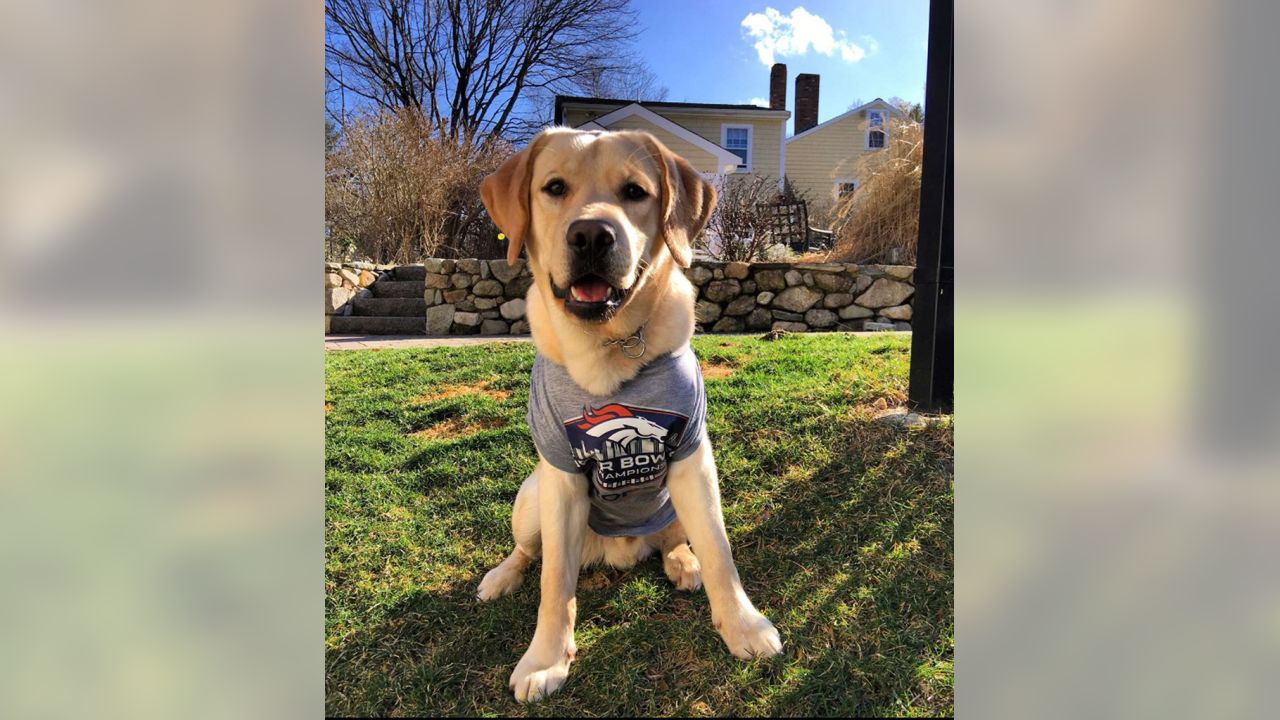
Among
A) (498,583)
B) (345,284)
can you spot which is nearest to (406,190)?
(345,284)

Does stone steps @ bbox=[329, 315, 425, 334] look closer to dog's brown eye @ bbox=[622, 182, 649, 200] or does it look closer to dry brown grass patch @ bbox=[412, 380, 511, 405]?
dry brown grass patch @ bbox=[412, 380, 511, 405]

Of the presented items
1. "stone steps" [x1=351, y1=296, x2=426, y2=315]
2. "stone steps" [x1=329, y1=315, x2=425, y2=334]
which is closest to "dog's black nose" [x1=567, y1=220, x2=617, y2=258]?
"stone steps" [x1=329, y1=315, x2=425, y2=334]

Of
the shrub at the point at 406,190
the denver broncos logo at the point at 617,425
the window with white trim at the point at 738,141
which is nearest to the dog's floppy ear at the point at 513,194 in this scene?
the denver broncos logo at the point at 617,425

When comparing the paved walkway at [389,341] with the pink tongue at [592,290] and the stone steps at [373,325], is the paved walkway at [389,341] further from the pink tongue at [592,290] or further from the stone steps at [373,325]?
the pink tongue at [592,290]

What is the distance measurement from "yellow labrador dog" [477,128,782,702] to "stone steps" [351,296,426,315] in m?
3.67

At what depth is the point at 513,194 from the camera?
1782 mm

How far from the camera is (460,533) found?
7.80 feet

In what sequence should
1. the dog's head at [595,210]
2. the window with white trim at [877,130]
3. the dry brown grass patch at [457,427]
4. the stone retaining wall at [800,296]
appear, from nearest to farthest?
1. the dog's head at [595,210]
2. the dry brown grass patch at [457,427]
3. the stone retaining wall at [800,296]
4. the window with white trim at [877,130]

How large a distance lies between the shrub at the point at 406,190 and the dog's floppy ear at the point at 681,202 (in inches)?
72.2

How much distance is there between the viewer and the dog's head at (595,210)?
1.60 m

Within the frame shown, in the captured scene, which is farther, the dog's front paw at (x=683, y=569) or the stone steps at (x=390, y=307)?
the stone steps at (x=390, y=307)
